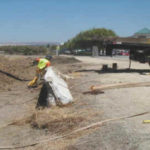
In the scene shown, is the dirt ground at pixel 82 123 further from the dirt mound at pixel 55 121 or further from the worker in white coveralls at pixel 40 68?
the worker in white coveralls at pixel 40 68

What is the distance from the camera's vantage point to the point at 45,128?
7547mm

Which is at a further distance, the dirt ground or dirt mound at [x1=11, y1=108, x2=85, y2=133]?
dirt mound at [x1=11, y1=108, x2=85, y2=133]

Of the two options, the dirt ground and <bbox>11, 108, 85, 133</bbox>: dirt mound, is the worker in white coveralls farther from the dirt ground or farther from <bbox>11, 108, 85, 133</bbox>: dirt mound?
<bbox>11, 108, 85, 133</bbox>: dirt mound

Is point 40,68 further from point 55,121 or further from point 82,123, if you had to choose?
point 82,123

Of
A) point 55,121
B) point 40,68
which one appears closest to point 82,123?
point 55,121

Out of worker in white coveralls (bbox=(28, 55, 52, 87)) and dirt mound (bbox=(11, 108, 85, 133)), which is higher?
worker in white coveralls (bbox=(28, 55, 52, 87))

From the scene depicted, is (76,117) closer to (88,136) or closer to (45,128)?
A: (45,128)

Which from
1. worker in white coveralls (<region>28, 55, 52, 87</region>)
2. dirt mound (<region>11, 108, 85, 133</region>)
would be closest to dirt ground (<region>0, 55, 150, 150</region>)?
dirt mound (<region>11, 108, 85, 133</region>)

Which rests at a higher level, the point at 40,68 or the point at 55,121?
the point at 40,68

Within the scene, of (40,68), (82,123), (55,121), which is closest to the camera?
(82,123)

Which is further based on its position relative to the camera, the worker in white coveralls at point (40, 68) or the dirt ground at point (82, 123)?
the worker in white coveralls at point (40, 68)

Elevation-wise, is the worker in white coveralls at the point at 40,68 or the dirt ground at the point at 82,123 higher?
the worker in white coveralls at the point at 40,68

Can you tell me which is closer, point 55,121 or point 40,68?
point 55,121

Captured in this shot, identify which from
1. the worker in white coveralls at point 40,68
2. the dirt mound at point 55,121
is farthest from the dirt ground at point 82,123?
the worker in white coveralls at point 40,68
